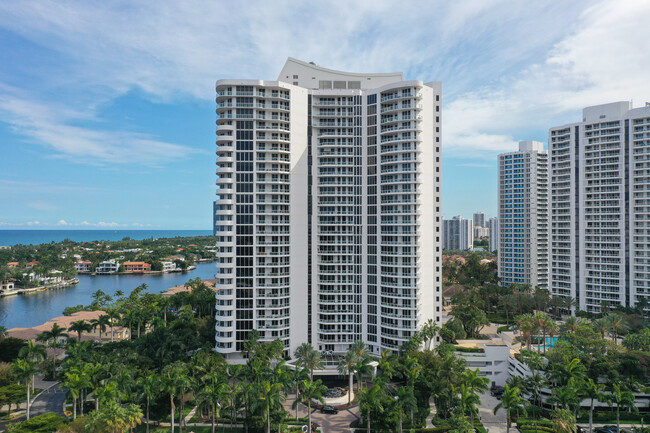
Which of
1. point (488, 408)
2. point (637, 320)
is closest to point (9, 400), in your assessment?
point (488, 408)

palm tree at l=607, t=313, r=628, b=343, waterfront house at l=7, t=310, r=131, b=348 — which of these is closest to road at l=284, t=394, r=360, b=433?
palm tree at l=607, t=313, r=628, b=343

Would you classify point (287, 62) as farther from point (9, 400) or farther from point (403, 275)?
point (9, 400)

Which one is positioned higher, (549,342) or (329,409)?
(549,342)

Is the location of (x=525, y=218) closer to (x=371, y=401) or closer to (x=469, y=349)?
(x=469, y=349)

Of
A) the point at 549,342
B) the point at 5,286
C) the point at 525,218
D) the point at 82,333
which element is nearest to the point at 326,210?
the point at 549,342

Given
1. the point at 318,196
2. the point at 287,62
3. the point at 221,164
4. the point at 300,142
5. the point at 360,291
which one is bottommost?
the point at 360,291

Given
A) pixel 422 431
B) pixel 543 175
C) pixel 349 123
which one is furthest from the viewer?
pixel 543 175
